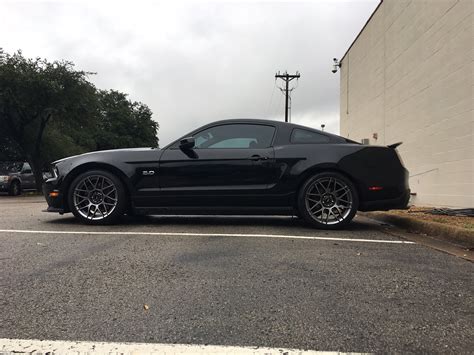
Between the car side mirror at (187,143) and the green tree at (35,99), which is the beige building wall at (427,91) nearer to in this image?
the car side mirror at (187,143)

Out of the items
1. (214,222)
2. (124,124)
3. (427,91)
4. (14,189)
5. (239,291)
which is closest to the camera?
(239,291)

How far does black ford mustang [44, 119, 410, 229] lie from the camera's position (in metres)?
6.02

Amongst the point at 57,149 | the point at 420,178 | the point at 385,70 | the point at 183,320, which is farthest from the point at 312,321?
the point at 57,149

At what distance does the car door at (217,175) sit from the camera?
6.05 meters

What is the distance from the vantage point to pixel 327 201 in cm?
603

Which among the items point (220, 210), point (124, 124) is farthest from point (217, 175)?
point (124, 124)

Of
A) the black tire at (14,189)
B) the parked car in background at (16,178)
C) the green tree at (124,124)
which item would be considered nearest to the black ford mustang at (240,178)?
the parked car in background at (16,178)

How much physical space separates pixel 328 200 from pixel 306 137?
0.91 metres

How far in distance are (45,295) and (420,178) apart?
1010cm

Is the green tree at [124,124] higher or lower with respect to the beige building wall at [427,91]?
higher

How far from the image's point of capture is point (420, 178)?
11352mm

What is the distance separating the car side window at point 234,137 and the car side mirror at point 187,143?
5.3 inches

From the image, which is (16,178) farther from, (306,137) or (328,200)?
(328,200)

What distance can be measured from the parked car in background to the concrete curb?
1853 centimetres
